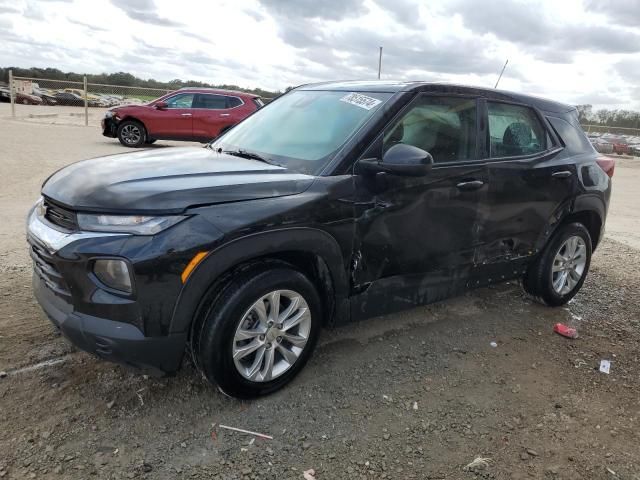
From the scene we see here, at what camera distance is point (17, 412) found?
9.07ft

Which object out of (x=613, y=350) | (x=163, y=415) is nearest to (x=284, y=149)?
(x=163, y=415)

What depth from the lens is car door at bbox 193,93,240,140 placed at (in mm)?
14602

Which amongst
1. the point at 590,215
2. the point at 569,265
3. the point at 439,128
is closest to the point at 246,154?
the point at 439,128

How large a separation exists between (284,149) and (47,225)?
1.46 meters

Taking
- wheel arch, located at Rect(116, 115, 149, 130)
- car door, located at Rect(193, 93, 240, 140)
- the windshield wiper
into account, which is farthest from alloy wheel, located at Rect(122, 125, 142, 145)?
the windshield wiper

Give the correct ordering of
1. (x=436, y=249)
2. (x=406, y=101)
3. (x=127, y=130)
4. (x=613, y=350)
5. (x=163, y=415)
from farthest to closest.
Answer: (x=127, y=130) → (x=613, y=350) → (x=436, y=249) → (x=406, y=101) → (x=163, y=415)

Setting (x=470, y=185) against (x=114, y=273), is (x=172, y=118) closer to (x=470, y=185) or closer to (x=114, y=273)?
(x=470, y=185)

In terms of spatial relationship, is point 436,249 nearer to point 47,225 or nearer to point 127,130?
point 47,225

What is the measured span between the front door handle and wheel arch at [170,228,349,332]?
109 cm

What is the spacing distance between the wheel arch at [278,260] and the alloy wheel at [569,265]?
7.82 ft

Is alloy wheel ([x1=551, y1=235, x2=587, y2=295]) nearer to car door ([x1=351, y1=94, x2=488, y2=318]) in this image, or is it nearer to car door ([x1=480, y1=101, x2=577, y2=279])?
car door ([x1=480, y1=101, x2=577, y2=279])

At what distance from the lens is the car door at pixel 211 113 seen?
14.6 metres

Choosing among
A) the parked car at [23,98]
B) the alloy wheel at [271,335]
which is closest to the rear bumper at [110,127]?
the alloy wheel at [271,335]

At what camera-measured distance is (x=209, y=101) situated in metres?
14.6
